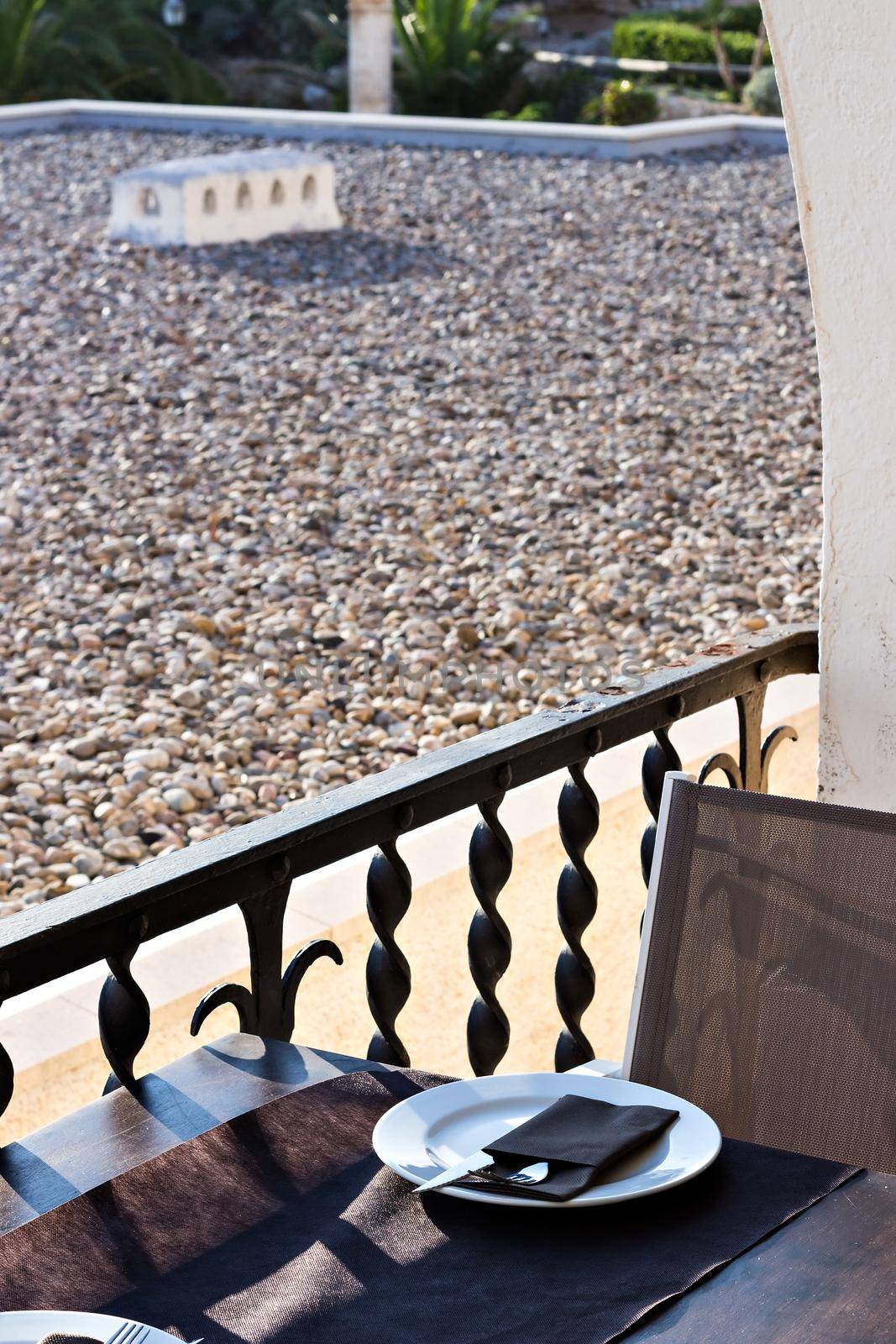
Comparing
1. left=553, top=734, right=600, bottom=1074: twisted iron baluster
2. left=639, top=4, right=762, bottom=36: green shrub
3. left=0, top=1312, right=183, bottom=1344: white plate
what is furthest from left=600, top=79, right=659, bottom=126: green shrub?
left=0, top=1312, right=183, bottom=1344: white plate

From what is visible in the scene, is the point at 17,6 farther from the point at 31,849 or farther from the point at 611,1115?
the point at 611,1115

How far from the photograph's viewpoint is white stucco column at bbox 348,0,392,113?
17438mm

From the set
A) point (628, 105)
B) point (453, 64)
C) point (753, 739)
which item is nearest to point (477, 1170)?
point (753, 739)

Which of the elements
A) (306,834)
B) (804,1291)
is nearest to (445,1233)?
(804,1291)

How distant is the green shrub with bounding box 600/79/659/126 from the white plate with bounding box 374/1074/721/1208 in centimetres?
1735

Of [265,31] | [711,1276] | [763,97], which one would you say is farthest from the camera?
[265,31]

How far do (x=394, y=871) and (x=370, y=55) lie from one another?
17.6 m

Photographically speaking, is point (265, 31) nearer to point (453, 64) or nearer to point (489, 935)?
point (453, 64)

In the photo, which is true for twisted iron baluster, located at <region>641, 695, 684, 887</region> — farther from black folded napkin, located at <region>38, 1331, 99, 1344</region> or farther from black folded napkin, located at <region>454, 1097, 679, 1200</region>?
black folded napkin, located at <region>38, 1331, 99, 1344</region>

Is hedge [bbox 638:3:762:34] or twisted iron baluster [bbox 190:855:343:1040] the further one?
hedge [bbox 638:3:762:34]

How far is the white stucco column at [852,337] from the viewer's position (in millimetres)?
1707

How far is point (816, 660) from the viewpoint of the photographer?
2.02 metres

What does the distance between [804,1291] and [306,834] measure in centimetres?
56

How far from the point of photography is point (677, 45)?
2272cm
